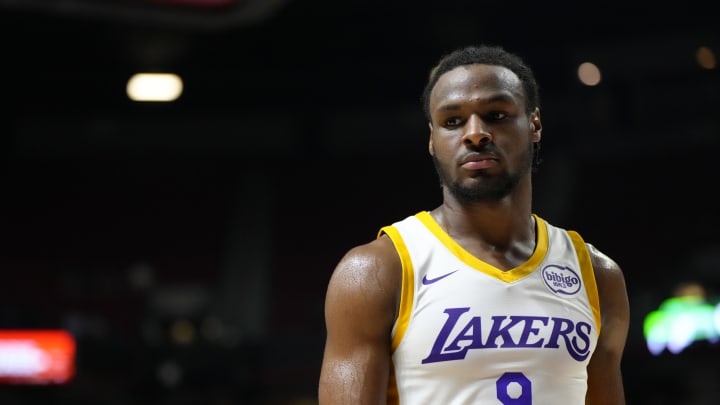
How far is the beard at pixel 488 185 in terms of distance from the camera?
2.65m

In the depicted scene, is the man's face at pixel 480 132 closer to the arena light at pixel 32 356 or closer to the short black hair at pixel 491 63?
the short black hair at pixel 491 63

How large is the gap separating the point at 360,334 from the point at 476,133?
0.57 meters

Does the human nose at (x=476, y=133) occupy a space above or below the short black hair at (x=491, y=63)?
below

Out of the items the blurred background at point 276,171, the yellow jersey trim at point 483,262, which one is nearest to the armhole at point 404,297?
the yellow jersey trim at point 483,262

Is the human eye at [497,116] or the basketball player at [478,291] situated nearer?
the basketball player at [478,291]

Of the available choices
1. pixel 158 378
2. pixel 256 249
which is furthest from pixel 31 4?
pixel 256 249

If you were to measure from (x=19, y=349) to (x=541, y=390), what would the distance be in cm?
1170

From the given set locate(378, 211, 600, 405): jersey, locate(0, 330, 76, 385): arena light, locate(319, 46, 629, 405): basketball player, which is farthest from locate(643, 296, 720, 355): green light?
locate(378, 211, 600, 405): jersey

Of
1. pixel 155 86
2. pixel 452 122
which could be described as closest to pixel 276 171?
pixel 155 86

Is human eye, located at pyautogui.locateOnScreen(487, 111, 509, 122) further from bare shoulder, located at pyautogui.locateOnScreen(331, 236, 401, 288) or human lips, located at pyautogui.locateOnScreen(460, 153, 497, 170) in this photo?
bare shoulder, located at pyautogui.locateOnScreen(331, 236, 401, 288)

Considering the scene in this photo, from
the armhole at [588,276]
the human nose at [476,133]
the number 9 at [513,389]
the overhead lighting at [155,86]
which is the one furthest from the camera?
the overhead lighting at [155,86]

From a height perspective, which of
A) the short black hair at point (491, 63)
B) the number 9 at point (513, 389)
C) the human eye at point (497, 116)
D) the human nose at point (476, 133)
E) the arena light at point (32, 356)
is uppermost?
the arena light at point (32, 356)

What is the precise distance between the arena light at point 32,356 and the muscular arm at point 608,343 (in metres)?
11.3

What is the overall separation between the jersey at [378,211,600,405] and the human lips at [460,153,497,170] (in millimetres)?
208
